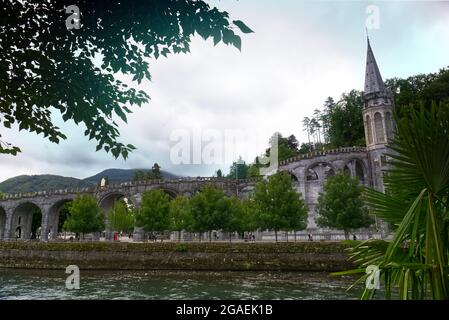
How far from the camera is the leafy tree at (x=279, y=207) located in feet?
108

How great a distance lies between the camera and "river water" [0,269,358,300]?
16.3m

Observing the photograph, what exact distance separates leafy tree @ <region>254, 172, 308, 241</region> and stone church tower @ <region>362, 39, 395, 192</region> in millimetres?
17099

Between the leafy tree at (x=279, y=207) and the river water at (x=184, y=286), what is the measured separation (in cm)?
870

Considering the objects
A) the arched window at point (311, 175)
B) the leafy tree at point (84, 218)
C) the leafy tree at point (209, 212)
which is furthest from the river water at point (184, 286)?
the arched window at point (311, 175)

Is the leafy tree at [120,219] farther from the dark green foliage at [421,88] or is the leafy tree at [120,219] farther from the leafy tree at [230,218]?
the dark green foliage at [421,88]

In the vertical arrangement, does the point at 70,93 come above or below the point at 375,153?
below

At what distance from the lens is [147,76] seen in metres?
5.07

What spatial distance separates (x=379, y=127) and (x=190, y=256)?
111 ft

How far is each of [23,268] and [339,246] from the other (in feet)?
87.3

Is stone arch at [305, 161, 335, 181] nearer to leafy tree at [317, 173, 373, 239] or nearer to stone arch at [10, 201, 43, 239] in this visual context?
leafy tree at [317, 173, 373, 239]

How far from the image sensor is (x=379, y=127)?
47719 mm

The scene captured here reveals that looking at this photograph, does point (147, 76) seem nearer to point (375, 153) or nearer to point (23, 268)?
point (23, 268)

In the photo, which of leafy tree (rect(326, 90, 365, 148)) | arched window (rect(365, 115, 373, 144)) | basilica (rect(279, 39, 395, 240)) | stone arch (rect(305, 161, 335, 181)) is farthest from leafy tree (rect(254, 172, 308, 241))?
leafy tree (rect(326, 90, 365, 148))
